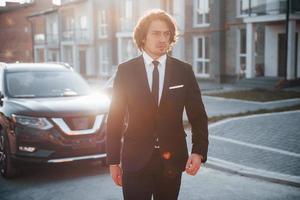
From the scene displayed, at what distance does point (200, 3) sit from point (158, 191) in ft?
94.3

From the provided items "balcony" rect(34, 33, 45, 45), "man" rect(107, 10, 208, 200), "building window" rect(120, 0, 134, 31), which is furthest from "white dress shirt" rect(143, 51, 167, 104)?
"balcony" rect(34, 33, 45, 45)

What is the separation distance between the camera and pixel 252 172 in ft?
22.8

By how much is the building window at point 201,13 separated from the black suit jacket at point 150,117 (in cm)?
2750

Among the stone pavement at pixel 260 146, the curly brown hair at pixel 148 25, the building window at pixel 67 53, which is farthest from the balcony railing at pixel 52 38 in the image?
the curly brown hair at pixel 148 25

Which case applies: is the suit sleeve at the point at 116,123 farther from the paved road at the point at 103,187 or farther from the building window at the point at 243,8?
the building window at the point at 243,8

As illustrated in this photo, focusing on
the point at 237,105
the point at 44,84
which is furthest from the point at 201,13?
the point at 44,84

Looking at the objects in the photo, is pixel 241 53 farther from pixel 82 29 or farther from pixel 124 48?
pixel 82 29

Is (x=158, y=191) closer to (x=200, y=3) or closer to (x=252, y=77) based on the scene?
(x=252, y=77)

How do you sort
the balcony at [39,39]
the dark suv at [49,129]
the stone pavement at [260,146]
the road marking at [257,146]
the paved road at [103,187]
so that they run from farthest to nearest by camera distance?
the balcony at [39,39], the road marking at [257,146], the stone pavement at [260,146], the dark suv at [49,129], the paved road at [103,187]

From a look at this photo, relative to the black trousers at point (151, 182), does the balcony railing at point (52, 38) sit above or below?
above

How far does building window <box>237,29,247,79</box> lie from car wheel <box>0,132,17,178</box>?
71.0 feet

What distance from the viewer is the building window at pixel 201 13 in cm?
3043

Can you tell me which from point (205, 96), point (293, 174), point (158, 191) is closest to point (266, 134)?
point (293, 174)

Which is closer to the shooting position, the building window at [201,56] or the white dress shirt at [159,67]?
the white dress shirt at [159,67]
